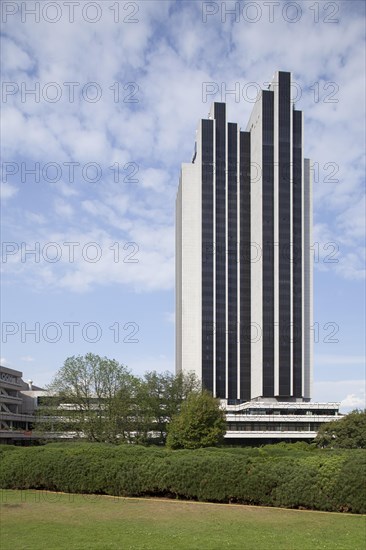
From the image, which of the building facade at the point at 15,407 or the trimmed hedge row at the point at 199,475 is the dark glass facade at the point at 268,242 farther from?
the trimmed hedge row at the point at 199,475

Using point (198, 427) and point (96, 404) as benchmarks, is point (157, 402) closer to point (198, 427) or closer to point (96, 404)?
point (96, 404)

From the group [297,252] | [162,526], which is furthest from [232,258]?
[162,526]

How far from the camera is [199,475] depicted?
23141 mm

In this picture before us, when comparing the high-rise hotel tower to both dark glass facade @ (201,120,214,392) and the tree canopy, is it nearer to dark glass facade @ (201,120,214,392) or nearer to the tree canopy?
dark glass facade @ (201,120,214,392)

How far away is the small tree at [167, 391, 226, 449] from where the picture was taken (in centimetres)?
4988

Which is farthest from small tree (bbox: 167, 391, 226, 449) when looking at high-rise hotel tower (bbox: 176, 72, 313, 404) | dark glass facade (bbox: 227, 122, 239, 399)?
dark glass facade (bbox: 227, 122, 239, 399)

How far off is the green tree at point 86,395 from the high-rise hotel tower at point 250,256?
162 feet

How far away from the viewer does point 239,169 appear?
382 ft

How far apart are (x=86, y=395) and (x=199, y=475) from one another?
38336 millimetres

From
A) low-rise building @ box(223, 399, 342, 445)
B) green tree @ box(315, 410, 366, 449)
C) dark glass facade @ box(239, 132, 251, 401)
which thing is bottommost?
low-rise building @ box(223, 399, 342, 445)

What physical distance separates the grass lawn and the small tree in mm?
27293

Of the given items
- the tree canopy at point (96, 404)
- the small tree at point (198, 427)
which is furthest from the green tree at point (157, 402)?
the small tree at point (198, 427)

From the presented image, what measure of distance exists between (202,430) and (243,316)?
→ 207 ft

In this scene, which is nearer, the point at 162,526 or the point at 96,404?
the point at 162,526
